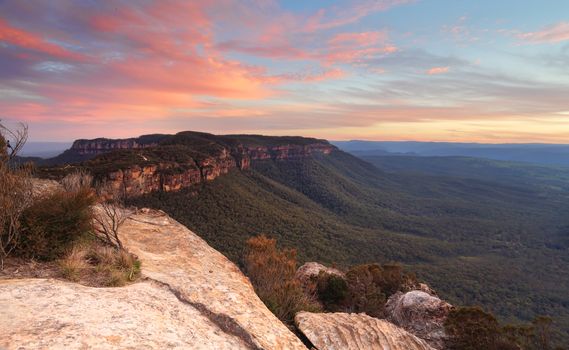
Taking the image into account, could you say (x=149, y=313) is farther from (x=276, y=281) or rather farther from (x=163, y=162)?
(x=163, y=162)

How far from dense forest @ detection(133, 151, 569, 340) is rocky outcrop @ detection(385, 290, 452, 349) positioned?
32087 millimetres

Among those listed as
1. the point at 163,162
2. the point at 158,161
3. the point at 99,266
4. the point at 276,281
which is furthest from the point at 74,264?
the point at 163,162

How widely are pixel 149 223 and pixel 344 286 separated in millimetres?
17974

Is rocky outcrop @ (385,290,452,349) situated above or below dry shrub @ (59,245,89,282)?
below

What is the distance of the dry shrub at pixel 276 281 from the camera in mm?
13656

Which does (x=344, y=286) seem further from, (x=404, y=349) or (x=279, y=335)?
(x=279, y=335)

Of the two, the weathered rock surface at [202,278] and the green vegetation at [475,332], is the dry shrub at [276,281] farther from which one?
the green vegetation at [475,332]

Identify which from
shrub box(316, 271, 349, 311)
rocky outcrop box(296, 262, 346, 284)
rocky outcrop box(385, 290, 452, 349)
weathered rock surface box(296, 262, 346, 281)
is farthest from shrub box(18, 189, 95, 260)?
weathered rock surface box(296, 262, 346, 281)

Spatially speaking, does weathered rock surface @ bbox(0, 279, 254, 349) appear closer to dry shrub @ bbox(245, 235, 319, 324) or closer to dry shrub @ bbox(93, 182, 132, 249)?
dry shrub @ bbox(93, 182, 132, 249)

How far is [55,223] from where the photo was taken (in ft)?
32.8

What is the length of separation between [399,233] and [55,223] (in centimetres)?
10702

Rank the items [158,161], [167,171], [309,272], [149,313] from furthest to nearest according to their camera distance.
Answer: [158,161] < [167,171] < [309,272] < [149,313]

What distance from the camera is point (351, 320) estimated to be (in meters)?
13.7

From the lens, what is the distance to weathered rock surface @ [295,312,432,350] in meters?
11.3
